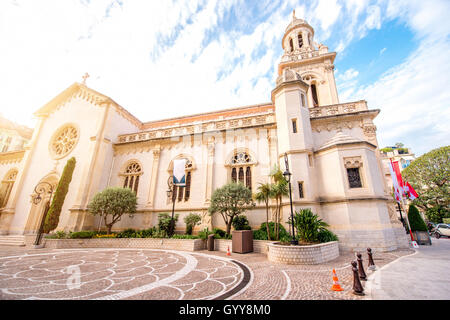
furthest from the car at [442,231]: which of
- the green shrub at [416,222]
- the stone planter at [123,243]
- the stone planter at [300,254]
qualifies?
the stone planter at [123,243]

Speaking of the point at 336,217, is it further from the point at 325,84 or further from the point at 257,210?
the point at 325,84

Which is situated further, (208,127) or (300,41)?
(300,41)

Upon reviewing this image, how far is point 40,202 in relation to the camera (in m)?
20.0

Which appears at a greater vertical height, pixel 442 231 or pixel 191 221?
pixel 191 221

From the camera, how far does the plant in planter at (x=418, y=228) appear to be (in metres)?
14.1

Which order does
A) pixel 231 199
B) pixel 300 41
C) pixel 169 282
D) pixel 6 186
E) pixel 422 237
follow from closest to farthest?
pixel 169 282, pixel 231 199, pixel 422 237, pixel 300 41, pixel 6 186

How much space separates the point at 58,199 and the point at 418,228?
29.4 metres

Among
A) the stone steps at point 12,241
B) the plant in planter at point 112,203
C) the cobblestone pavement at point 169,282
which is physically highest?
the plant in planter at point 112,203

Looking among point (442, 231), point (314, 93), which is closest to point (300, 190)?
point (314, 93)

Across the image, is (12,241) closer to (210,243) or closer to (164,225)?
(164,225)

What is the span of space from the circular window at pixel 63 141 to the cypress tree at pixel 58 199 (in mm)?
3484

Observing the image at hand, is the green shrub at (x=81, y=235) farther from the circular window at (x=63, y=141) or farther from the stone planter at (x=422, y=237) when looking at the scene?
the stone planter at (x=422, y=237)

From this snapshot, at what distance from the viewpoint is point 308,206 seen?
12.6 meters
